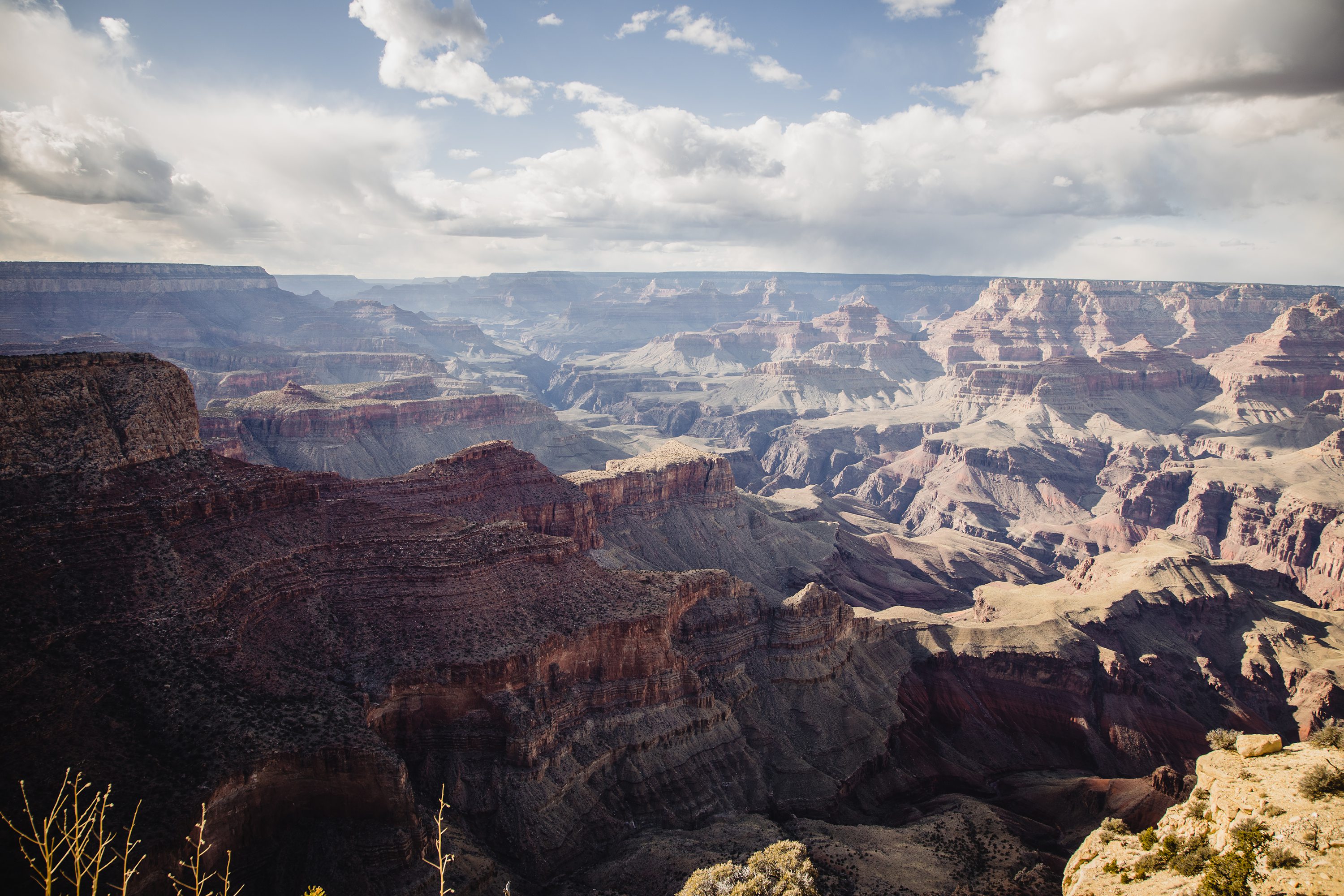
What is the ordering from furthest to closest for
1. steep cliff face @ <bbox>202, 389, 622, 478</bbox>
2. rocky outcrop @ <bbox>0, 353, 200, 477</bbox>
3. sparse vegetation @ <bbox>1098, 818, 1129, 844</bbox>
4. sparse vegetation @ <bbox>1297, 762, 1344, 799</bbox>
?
steep cliff face @ <bbox>202, 389, 622, 478</bbox>
rocky outcrop @ <bbox>0, 353, 200, 477</bbox>
sparse vegetation @ <bbox>1098, 818, 1129, 844</bbox>
sparse vegetation @ <bbox>1297, 762, 1344, 799</bbox>

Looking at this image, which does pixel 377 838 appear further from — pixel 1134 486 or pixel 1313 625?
pixel 1134 486

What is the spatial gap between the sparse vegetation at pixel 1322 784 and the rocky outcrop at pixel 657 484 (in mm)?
72563

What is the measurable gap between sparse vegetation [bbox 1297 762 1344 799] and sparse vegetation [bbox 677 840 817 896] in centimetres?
2151

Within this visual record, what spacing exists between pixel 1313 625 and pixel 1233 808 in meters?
77.5

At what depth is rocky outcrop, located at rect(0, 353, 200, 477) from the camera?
1766 inches

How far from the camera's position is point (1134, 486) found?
162 m

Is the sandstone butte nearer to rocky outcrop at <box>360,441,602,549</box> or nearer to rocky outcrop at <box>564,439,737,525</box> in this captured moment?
rocky outcrop at <box>360,441,602,549</box>

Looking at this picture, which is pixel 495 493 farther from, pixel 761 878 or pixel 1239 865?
pixel 1239 865

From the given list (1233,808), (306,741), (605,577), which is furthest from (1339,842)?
(605,577)

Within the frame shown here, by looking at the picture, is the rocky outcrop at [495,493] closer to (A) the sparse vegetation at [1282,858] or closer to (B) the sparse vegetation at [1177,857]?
(B) the sparse vegetation at [1177,857]

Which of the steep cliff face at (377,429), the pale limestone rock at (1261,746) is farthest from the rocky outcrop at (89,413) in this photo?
the steep cliff face at (377,429)

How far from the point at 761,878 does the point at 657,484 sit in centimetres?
6812

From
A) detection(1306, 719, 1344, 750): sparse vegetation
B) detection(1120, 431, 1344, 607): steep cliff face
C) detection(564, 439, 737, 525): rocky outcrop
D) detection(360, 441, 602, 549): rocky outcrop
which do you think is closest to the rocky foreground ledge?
detection(1306, 719, 1344, 750): sparse vegetation

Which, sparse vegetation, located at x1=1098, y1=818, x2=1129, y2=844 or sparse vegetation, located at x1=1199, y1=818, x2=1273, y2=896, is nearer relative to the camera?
sparse vegetation, located at x1=1199, y1=818, x2=1273, y2=896
